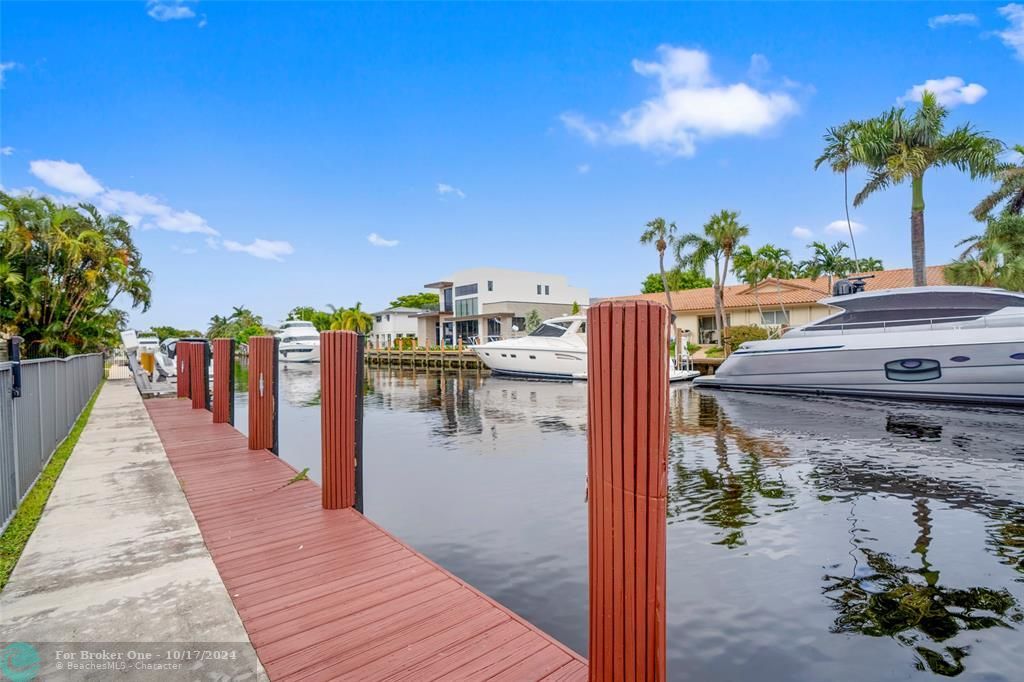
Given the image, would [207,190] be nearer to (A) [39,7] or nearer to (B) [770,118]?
(A) [39,7]

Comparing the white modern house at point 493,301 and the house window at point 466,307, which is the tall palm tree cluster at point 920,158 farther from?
the house window at point 466,307

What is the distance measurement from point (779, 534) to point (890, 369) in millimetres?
13341

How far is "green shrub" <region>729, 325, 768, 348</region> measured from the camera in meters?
27.9

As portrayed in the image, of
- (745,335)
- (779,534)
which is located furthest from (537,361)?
(779,534)

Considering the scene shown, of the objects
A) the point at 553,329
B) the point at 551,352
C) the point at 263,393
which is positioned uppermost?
the point at 553,329

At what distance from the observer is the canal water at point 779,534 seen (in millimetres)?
3395

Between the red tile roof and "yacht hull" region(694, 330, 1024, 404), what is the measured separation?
1127cm

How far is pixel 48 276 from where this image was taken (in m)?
→ 18.7

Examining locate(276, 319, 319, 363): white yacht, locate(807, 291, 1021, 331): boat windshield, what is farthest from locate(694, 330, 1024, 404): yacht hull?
locate(276, 319, 319, 363): white yacht

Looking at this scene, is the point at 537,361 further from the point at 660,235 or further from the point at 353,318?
the point at 353,318

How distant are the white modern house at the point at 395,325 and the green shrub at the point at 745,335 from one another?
4058 centimetres

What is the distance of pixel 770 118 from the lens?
3406cm

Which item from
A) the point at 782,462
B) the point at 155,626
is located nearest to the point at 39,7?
the point at 155,626

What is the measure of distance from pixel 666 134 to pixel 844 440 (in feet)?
118
